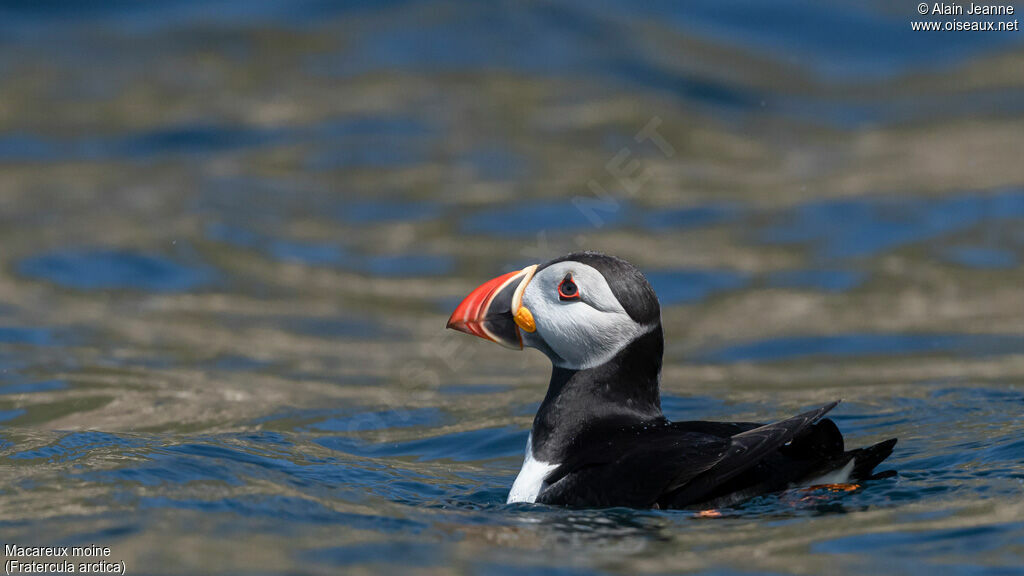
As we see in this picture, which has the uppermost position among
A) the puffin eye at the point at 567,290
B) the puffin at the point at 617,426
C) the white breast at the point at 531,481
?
the puffin eye at the point at 567,290

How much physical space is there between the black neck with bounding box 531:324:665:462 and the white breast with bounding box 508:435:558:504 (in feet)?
0.13

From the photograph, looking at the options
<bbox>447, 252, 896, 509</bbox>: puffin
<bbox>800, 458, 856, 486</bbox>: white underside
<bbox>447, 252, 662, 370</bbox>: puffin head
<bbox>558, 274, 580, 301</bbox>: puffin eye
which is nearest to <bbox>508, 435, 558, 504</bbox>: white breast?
<bbox>447, 252, 896, 509</bbox>: puffin

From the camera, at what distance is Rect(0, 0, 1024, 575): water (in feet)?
18.4

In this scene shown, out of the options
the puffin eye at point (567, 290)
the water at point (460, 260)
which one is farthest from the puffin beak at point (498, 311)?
the water at point (460, 260)

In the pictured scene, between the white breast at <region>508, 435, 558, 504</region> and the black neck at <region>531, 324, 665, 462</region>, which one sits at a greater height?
the black neck at <region>531, 324, 665, 462</region>

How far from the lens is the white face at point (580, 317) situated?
19.2ft

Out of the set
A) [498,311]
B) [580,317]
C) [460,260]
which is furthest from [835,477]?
[460,260]

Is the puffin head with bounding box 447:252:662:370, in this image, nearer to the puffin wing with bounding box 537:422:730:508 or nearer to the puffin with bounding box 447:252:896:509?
the puffin with bounding box 447:252:896:509

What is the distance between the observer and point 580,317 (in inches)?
232

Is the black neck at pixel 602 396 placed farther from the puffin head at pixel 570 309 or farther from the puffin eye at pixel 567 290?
the puffin eye at pixel 567 290

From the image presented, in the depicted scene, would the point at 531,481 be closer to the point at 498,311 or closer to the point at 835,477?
the point at 498,311


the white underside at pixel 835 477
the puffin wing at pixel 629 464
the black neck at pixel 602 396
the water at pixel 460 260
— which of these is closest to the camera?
the puffin wing at pixel 629 464

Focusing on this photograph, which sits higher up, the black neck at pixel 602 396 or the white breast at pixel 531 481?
the black neck at pixel 602 396

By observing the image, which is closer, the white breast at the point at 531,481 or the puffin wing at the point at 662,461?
the puffin wing at the point at 662,461
